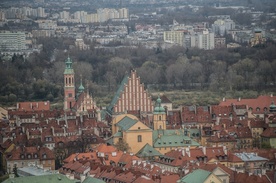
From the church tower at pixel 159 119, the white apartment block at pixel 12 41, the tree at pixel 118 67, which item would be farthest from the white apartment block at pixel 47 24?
the church tower at pixel 159 119

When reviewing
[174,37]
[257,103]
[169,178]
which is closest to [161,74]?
[257,103]

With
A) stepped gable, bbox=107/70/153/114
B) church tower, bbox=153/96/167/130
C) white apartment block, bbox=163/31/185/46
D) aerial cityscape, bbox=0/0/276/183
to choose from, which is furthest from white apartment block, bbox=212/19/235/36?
church tower, bbox=153/96/167/130

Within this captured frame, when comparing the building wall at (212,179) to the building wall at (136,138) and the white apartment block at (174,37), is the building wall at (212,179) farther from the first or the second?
the white apartment block at (174,37)

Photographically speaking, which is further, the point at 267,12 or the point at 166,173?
the point at 267,12

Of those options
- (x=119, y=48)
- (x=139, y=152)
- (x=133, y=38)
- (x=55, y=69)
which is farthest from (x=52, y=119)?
(x=133, y=38)

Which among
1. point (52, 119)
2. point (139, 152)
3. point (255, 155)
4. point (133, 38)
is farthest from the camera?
point (133, 38)

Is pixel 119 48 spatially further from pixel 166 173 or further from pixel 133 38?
pixel 166 173

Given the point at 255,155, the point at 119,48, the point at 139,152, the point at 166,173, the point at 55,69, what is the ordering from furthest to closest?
the point at 119,48 → the point at 55,69 → the point at 139,152 → the point at 255,155 → the point at 166,173
